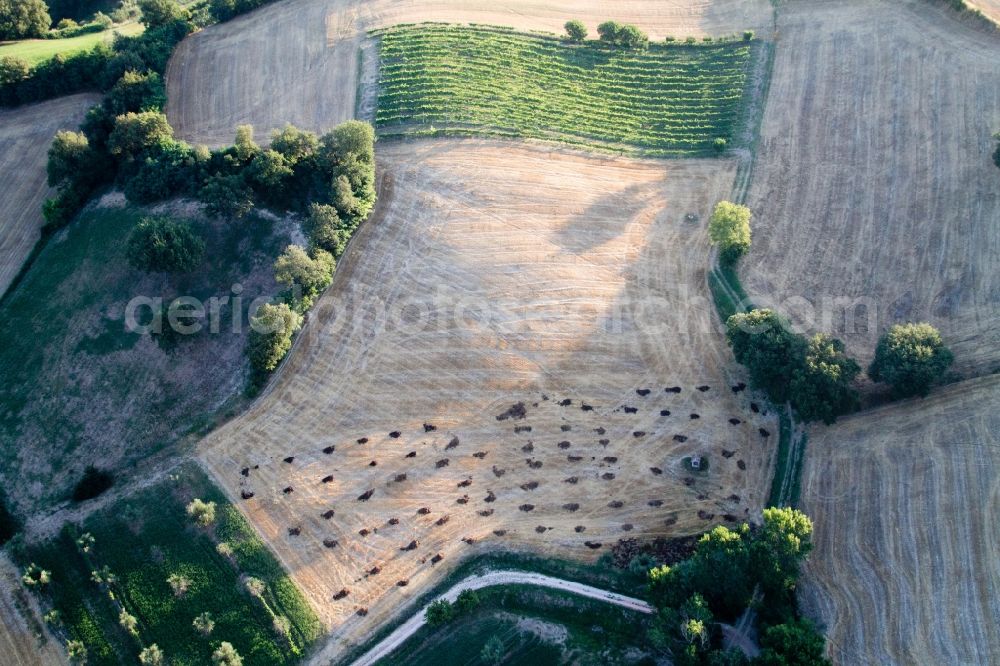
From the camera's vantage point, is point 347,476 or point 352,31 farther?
point 352,31

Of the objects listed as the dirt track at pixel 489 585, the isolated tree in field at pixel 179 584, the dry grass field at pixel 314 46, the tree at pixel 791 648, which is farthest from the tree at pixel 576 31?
the isolated tree in field at pixel 179 584

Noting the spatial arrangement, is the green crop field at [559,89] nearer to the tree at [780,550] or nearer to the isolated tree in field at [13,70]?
the isolated tree in field at [13,70]

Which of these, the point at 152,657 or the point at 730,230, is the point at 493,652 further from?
the point at 730,230

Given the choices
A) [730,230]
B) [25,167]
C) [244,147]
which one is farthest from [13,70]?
[730,230]

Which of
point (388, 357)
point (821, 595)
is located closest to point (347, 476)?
point (388, 357)

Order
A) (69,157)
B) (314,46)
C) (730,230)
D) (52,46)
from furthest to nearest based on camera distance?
(52,46) < (314,46) < (69,157) < (730,230)

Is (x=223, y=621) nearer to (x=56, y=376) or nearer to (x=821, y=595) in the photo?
(x=56, y=376)
